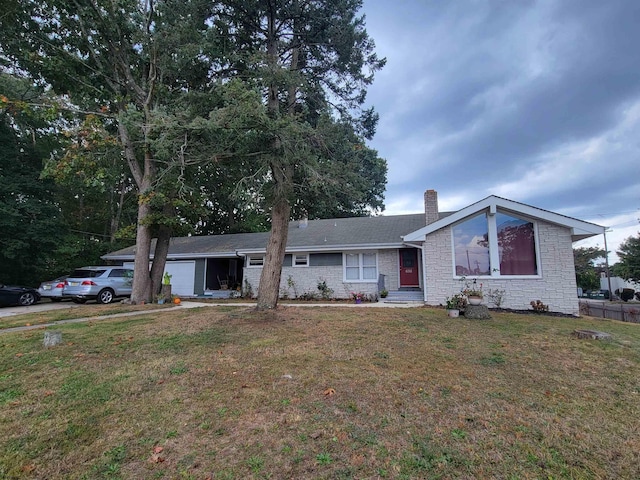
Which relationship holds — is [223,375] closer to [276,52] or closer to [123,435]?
[123,435]

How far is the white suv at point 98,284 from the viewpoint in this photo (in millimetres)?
14148

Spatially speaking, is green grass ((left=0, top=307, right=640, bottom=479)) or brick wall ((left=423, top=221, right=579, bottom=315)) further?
brick wall ((left=423, top=221, right=579, bottom=315))

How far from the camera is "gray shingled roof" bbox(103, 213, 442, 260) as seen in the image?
1520 centimetres

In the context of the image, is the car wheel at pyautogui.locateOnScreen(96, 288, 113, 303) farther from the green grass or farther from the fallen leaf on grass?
the fallen leaf on grass

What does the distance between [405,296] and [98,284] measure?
44.9 ft

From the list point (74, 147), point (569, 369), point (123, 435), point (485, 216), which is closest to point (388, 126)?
point (485, 216)

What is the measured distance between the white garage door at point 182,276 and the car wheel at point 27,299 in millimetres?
6043

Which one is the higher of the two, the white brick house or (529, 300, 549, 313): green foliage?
the white brick house

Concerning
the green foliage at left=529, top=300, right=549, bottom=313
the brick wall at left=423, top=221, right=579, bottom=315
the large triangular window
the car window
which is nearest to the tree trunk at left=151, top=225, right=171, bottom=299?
the car window

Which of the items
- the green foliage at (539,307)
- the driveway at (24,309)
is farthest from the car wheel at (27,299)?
the green foliage at (539,307)

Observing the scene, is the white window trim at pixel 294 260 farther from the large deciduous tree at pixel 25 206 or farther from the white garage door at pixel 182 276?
the large deciduous tree at pixel 25 206

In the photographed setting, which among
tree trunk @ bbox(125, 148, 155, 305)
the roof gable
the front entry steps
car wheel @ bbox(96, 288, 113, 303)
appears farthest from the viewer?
car wheel @ bbox(96, 288, 113, 303)

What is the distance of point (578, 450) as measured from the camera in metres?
2.68

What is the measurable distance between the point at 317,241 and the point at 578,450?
1366 centimetres
